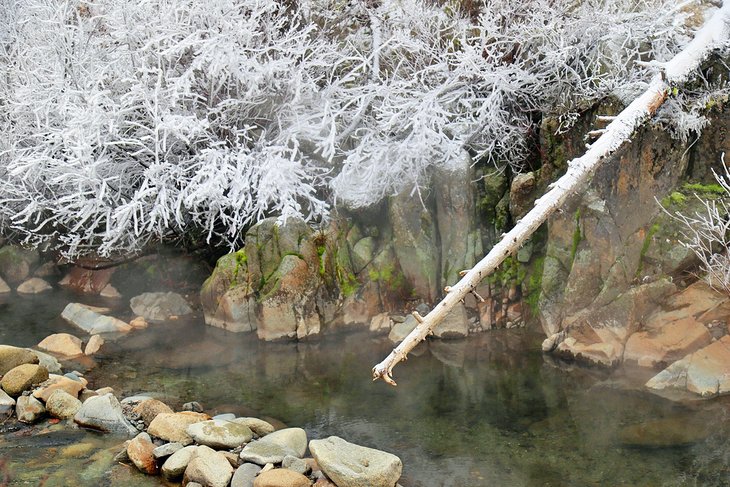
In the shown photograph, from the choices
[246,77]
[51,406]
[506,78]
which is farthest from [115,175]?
[506,78]

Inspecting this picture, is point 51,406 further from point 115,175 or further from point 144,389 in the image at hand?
point 115,175

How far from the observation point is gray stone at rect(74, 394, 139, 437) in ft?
30.5

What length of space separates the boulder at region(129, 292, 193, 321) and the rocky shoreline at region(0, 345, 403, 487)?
3679 millimetres

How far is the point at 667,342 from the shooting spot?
10.3 meters

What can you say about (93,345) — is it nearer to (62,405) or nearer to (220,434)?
(62,405)

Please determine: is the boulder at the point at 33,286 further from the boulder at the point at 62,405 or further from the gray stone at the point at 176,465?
the gray stone at the point at 176,465

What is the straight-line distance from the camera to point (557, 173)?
12031 millimetres

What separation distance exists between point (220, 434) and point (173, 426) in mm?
718

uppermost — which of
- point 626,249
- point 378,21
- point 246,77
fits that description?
point 378,21

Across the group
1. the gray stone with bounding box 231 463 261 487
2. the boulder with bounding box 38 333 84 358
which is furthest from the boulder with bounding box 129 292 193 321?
the gray stone with bounding box 231 463 261 487

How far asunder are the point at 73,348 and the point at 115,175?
3.51m

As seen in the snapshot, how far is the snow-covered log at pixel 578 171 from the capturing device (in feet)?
19.9

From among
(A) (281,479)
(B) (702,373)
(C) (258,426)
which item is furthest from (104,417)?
(B) (702,373)

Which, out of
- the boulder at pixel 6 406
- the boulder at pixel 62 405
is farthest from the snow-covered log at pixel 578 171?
the boulder at pixel 6 406
